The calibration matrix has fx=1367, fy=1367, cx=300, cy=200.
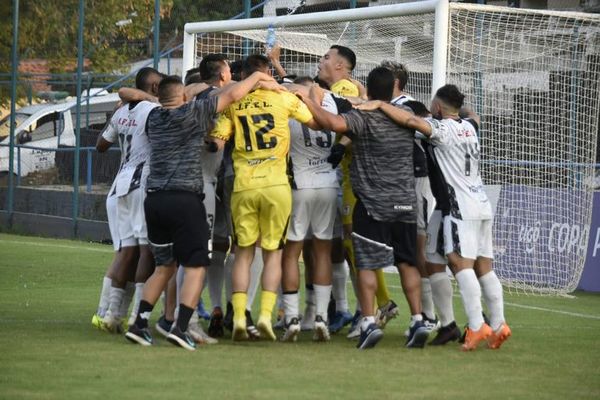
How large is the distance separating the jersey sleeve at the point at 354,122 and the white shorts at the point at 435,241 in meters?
0.97

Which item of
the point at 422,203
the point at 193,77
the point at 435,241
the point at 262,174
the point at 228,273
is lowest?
the point at 228,273

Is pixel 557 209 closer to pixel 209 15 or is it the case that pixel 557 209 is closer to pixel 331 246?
pixel 331 246

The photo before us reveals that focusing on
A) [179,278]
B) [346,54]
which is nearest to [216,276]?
[179,278]

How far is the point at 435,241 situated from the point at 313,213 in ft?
3.28

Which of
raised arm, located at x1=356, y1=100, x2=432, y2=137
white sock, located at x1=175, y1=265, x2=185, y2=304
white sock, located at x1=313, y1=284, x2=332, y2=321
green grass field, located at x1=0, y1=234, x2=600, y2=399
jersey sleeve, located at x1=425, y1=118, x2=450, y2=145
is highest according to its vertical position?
raised arm, located at x1=356, y1=100, x2=432, y2=137

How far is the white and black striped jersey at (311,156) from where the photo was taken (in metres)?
10.8

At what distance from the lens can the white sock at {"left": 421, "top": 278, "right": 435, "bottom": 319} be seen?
1109 cm

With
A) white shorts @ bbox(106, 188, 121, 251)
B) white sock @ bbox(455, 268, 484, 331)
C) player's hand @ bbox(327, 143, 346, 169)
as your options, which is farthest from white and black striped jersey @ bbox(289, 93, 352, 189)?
white shorts @ bbox(106, 188, 121, 251)

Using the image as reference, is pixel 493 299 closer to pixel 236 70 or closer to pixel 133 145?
pixel 133 145

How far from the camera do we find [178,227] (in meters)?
10.0

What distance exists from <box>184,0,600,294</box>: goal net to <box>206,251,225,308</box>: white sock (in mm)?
4585

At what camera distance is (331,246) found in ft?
36.6

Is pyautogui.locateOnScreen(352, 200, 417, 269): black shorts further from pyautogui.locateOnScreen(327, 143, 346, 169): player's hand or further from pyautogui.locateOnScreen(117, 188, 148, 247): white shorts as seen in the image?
pyautogui.locateOnScreen(117, 188, 148, 247): white shorts

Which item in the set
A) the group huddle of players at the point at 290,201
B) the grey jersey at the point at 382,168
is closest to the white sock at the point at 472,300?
the group huddle of players at the point at 290,201
